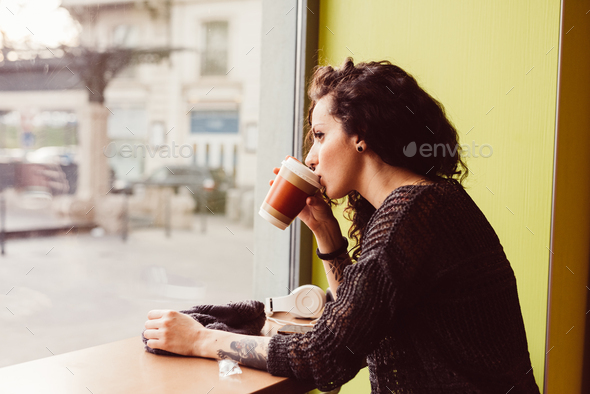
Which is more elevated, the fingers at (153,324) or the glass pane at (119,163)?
the glass pane at (119,163)

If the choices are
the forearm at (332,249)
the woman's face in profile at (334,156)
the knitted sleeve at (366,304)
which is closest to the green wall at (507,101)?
the forearm at (332,249)

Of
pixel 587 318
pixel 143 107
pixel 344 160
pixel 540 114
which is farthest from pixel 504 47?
pixel 143 107

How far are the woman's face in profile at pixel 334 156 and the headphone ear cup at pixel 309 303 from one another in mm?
387

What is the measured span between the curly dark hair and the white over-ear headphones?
47 centimetres

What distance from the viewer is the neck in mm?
1030

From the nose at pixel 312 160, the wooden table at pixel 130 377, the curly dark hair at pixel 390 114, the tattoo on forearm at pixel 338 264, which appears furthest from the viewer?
the tattoo on forearm at pixel 338 264

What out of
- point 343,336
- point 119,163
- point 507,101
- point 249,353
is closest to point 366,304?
point 343,336

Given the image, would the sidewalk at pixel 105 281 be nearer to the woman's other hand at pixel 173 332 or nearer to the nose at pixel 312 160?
the woman's other hand at pixel 173 332

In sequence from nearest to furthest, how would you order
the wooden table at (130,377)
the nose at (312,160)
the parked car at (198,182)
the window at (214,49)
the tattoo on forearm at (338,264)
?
the wooden table at (130,377) → the nose at (312,160) → the tattoo on forearm at (338,264) → the parked car at (198,182) → the window at (214,49)

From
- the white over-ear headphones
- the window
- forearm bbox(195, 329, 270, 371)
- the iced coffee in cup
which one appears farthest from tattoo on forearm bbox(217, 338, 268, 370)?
the window

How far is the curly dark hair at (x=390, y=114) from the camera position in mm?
1019

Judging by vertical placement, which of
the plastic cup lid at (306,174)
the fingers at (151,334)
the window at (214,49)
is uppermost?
the window at (214,49)

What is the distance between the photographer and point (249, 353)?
36.3 inches

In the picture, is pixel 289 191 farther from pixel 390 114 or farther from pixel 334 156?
pixel 390 114
